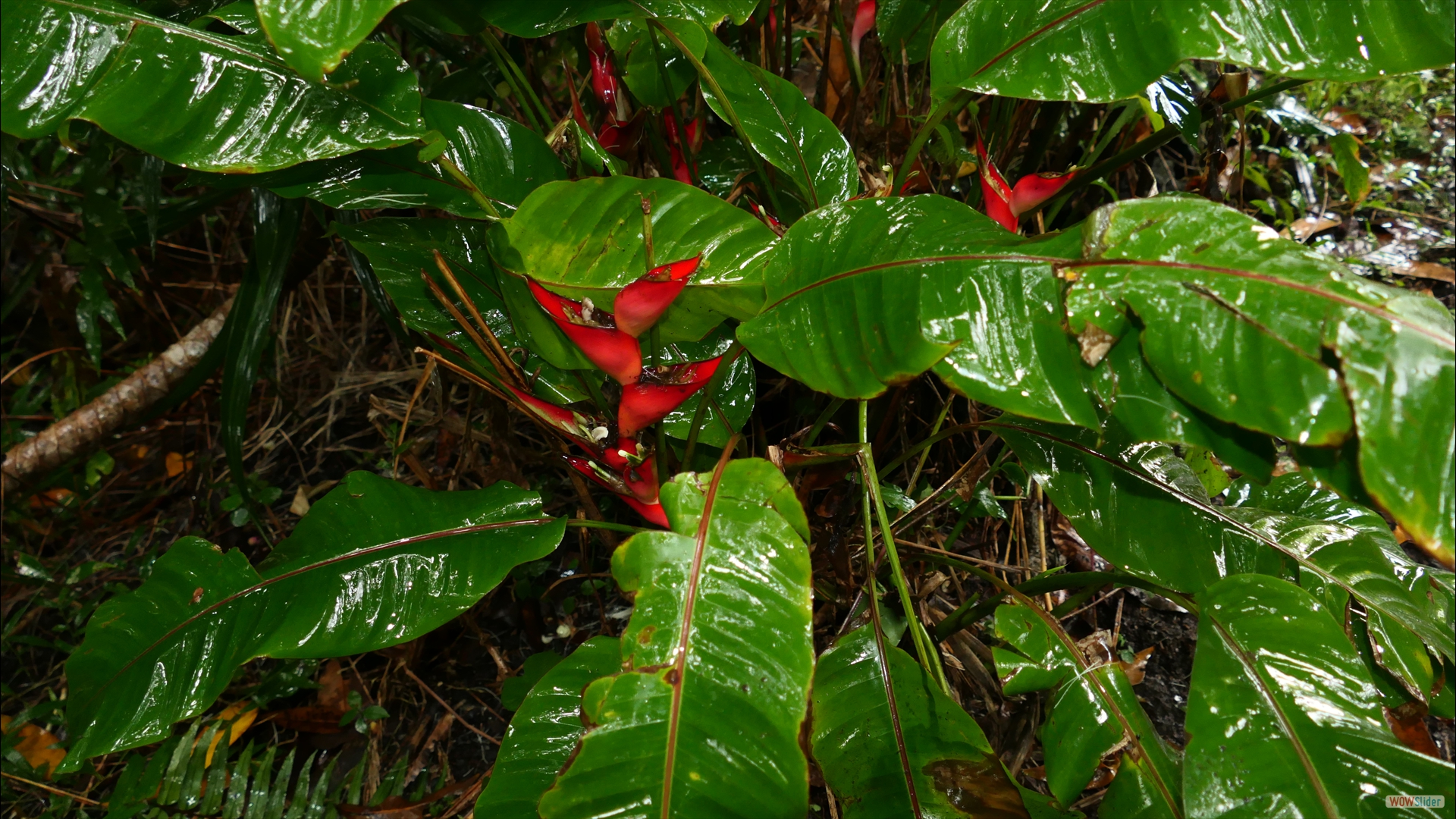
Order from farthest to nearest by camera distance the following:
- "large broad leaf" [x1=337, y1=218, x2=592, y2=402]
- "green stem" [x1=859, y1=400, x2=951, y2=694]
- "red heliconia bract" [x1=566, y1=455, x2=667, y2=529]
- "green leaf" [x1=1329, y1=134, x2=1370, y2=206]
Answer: "green leaf" [x1=1329, y1=134, x2=1370, y2=206], "large broad leaf" [x1=337, y1=218, x2=592, y2=402], "red heliconia bract" [x1=566, y1=455, x2=667, y2=529], "green stem" [x1=859, y1=400, x2=951, y2=694]

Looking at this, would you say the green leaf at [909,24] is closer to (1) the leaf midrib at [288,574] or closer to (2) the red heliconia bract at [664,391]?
(2) the red heliconia bract at [664,391]

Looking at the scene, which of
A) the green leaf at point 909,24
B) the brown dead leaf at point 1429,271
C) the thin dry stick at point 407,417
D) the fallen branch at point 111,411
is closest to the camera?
the green leaf at point 909,24

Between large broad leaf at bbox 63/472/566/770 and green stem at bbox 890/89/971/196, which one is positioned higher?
green stem at bbox 890/89/971/196

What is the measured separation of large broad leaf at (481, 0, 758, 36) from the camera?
1.09 metres

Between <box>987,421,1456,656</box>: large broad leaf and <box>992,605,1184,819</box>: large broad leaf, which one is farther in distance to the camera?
<box>987,421,1456,656</box>: large broad leaf

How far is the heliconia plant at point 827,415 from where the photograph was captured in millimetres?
712

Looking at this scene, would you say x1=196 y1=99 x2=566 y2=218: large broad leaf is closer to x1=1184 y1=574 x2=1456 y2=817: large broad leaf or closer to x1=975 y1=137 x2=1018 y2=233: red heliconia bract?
x1=975 y1=137 x2=1018 y2=233: red heliconia bract

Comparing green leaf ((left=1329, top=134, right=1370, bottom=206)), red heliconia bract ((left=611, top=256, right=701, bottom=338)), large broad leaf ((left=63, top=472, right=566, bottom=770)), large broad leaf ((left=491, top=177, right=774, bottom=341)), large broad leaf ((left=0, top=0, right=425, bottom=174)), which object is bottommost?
large broad leaf ((left=63, top=472, right=566, bottom=770))

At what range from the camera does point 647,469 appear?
3.36 feet

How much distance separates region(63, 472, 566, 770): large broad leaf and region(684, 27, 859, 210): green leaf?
605 millimetres

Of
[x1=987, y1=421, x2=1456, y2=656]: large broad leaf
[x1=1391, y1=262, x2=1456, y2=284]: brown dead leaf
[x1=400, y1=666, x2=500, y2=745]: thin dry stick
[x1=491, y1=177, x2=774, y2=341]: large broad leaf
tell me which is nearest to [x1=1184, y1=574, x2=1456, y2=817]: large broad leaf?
[x1=987, y1=421, x2=1456, y2=656]: large broad leaf

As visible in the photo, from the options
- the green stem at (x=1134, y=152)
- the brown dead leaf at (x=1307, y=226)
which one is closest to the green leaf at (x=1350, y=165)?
the green stem at (x=1134, y=152)

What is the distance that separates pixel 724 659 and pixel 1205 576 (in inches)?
Answer: 25.1

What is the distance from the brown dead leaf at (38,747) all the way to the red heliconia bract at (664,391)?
1.55m
